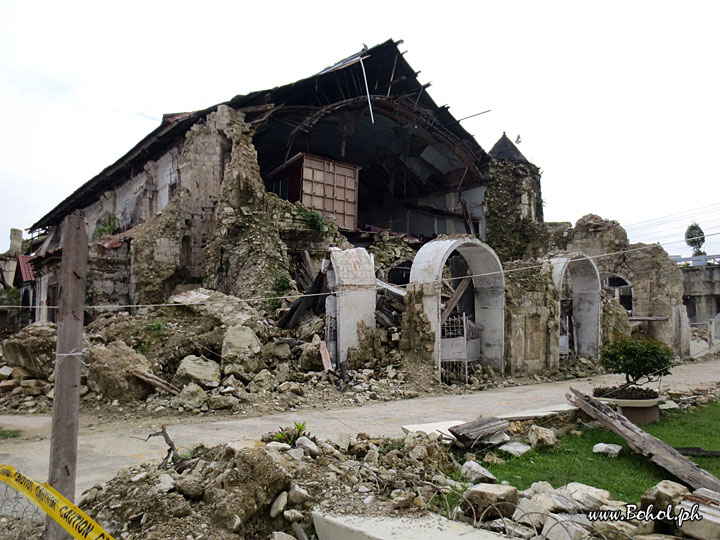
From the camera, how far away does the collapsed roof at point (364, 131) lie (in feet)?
61.2

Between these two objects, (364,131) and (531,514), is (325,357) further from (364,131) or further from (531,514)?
(364,131)

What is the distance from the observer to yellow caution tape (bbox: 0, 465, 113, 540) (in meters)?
3.02

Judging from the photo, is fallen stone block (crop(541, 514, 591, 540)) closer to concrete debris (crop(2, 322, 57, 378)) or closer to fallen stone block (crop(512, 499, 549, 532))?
fallen stone block (crop(512, 499, 549, 532))

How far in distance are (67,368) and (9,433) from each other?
4.83 meters

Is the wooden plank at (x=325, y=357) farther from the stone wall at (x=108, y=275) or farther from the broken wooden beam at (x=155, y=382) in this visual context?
the stone wall at (x=108, y=275)

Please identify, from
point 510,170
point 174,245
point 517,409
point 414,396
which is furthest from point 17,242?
point 517,409

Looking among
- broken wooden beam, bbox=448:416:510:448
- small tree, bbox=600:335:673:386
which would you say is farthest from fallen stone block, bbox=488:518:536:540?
small tree, bbox=600:335:673:386

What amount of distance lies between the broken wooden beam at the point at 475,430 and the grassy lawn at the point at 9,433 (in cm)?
628

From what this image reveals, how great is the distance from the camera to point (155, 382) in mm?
9180

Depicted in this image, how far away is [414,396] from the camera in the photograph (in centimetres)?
1015

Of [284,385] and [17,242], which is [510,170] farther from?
[17,242]

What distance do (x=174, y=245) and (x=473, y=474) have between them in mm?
14479

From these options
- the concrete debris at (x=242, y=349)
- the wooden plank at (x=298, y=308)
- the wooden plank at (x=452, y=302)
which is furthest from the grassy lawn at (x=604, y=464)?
the wooden plank at (x=298, y=308)

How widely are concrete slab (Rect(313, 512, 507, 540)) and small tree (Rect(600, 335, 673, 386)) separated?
6.03m
